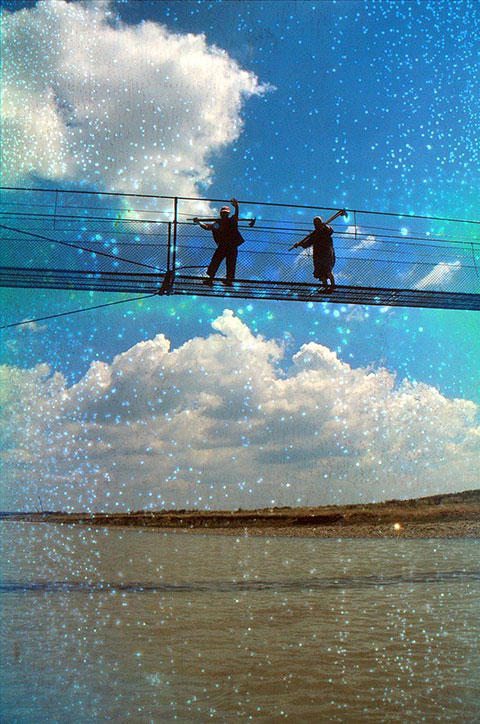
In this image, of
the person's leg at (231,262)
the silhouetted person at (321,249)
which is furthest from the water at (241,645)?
the silhouetted person at (321,249)

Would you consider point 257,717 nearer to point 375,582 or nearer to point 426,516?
point 375,582

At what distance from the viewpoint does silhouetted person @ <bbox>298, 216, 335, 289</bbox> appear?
1207 cm

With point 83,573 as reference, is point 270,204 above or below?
above

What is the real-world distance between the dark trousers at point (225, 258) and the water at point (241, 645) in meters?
6.04

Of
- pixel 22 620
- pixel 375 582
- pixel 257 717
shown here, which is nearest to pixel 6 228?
pixel 22 620

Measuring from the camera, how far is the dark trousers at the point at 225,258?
38.4ft

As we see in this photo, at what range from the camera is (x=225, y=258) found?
11812 millimetres

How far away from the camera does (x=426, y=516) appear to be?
34375 millimetres

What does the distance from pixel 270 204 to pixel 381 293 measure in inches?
113

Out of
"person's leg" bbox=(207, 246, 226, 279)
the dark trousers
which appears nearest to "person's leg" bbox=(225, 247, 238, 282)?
the dark trousers

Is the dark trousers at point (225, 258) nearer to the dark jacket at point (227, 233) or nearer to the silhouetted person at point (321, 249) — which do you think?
the dark jacket at point (227, 233)

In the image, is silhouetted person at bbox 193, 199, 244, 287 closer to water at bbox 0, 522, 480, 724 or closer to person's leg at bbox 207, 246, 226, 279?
person's leg at bbox 207, 246, 226, 279

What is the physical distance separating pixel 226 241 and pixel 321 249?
6.36ft

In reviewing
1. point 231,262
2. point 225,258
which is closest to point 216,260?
point 225,258
